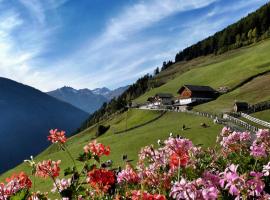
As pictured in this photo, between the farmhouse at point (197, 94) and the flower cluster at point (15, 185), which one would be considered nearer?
the flower cluster at point (15, 185)

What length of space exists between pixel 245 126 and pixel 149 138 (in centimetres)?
1314

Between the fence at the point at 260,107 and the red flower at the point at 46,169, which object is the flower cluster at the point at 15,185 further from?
the fence at the point at 260,107

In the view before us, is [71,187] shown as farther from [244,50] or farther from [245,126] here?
[244,50]

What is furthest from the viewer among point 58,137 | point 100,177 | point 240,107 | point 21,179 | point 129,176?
point 240,107

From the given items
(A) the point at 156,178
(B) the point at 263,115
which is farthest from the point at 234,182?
(B) the point at 263,115

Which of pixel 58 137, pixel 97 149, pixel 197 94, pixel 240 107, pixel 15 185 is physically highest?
pixel 58 137

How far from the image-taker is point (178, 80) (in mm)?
175375

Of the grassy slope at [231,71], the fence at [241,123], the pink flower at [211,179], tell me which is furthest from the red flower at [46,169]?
the grassy slope at [231,71]

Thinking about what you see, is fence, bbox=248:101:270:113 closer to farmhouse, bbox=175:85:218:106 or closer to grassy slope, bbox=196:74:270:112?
grassy slope, bbox=196:74:270:112

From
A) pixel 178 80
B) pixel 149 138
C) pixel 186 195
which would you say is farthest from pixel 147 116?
pixel 186 195

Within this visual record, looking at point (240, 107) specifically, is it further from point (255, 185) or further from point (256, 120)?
point (255, 185)

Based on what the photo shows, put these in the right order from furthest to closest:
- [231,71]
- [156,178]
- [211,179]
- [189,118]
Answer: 1. [231,71]
2. [189,118]
3. [156,178]
4. [211,179]

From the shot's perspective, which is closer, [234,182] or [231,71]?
[234,182]

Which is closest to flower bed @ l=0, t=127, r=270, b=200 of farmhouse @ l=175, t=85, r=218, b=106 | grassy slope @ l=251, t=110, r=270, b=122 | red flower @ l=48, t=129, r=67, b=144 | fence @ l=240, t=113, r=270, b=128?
red flower @ l=48, t=129, r=67, b=144
